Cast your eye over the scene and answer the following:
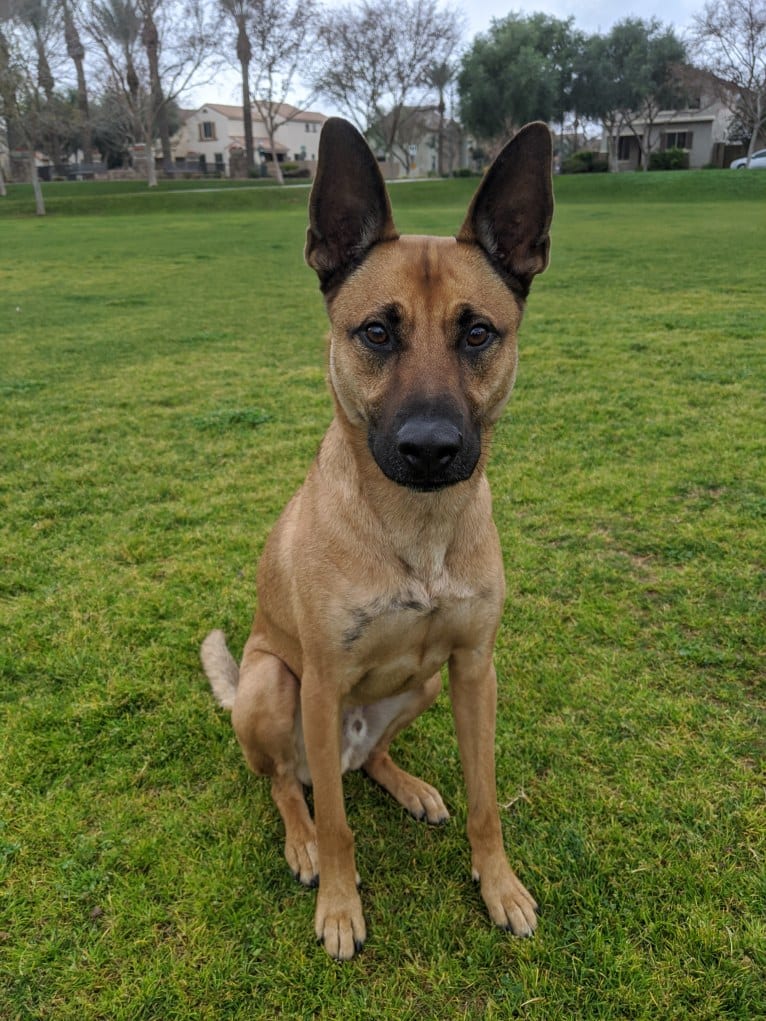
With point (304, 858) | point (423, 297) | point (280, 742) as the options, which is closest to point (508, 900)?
point (304, 858)

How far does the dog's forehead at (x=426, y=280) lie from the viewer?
2.20 metres

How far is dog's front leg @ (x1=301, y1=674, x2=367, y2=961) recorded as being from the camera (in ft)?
7.27

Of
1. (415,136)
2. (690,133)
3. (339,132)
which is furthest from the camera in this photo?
(415,136)

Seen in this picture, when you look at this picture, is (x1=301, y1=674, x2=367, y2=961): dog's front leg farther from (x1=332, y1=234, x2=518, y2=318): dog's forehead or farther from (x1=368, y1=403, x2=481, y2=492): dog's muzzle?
(x1=332, y1=234, x2=518, y2=318): dog's forehead

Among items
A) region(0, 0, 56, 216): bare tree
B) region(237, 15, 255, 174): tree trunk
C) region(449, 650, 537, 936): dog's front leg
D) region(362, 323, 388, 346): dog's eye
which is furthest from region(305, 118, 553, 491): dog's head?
region(237, 15, 255, 174): tree trunk

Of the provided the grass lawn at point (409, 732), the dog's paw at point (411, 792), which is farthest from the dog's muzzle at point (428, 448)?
the grass lawn at point (409, 732)

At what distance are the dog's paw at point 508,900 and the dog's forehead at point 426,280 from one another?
191 cm

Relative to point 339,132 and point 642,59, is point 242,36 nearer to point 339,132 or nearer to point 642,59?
point 642,59

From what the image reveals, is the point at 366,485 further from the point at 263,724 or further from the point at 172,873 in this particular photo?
the point at 172,873

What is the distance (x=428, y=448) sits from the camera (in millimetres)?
1950

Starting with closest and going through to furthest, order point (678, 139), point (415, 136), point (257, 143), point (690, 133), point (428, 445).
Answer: point (428, 445), point (690, 133), point (678, 139), point (415, 136), point (257, 143)

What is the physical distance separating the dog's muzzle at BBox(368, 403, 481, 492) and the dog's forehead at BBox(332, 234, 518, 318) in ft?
1.37

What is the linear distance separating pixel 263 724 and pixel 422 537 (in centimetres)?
94

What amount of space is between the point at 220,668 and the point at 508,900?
5.23ft
